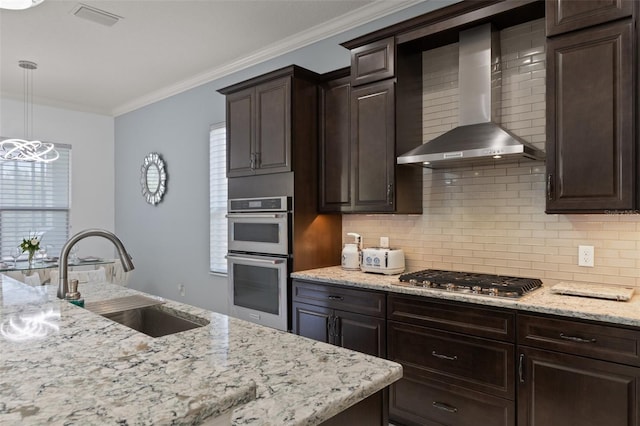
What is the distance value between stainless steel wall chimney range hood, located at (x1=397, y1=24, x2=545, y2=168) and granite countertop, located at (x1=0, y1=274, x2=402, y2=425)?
1.68m

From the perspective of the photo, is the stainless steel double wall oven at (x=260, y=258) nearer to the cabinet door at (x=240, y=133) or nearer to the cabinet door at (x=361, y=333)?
the cabinet door at (x=240, y=133)

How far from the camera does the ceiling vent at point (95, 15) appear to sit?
337 cm

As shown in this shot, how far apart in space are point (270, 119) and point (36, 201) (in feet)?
13.5

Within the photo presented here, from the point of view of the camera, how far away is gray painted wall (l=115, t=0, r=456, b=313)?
4.86 m

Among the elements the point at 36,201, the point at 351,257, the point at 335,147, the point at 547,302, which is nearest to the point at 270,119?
the point at 335,147

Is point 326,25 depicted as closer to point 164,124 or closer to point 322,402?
point 164,124

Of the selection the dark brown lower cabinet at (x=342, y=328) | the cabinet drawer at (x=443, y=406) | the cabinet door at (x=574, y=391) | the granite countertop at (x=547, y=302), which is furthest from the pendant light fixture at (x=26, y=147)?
the cabinet door at (x=574, y=391)

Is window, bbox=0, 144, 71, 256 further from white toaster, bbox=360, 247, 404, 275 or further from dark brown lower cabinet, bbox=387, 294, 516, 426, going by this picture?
dark brown lower cabinet, bbox=387, 294, 516, 426

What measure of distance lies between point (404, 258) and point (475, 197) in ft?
2.24

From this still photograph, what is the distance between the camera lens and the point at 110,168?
6520 millimetres

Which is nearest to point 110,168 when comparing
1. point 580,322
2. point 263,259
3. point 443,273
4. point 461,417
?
point 263,259

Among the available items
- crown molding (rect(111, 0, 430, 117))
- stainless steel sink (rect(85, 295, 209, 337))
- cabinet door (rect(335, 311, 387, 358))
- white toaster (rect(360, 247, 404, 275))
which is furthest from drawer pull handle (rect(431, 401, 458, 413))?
crown molding (rect(111, 0, 430, 117))

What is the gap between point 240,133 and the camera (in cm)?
373

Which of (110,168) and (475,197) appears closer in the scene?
(475,197)
